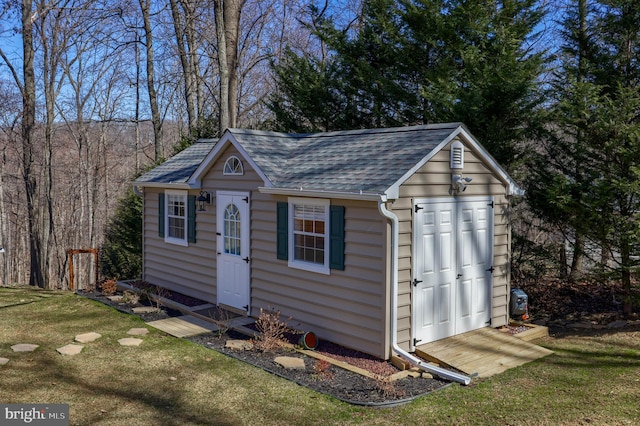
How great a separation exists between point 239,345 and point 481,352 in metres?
3.64

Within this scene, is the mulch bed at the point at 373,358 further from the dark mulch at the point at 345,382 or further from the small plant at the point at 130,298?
the small plant at the point at 130,298

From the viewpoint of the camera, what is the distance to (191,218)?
11383 mm

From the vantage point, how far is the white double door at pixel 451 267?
8.03 metres

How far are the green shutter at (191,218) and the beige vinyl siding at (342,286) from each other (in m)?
2.16

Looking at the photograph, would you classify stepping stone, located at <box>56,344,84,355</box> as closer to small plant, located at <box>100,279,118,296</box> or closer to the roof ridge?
small plant, located at <box>100,279,118,296</box>

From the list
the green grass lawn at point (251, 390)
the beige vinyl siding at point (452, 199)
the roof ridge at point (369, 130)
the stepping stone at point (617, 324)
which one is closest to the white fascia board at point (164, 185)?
the roof ridge at point (369, 130)

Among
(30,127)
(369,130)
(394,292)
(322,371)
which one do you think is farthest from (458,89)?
(30,127)

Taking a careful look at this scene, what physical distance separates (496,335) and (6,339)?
7923mm

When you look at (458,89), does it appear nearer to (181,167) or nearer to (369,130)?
(369,130)

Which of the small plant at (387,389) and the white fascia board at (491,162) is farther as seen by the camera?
the white fascia board at (491,162)

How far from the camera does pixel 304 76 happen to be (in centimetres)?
1609

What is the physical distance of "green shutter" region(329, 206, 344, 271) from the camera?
8078 mm

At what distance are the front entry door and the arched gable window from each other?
396mm

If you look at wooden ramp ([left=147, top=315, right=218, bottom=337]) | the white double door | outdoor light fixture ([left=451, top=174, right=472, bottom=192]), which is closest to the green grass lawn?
wooden ramp ([left=147, top=315, right=218, bottom=337])
